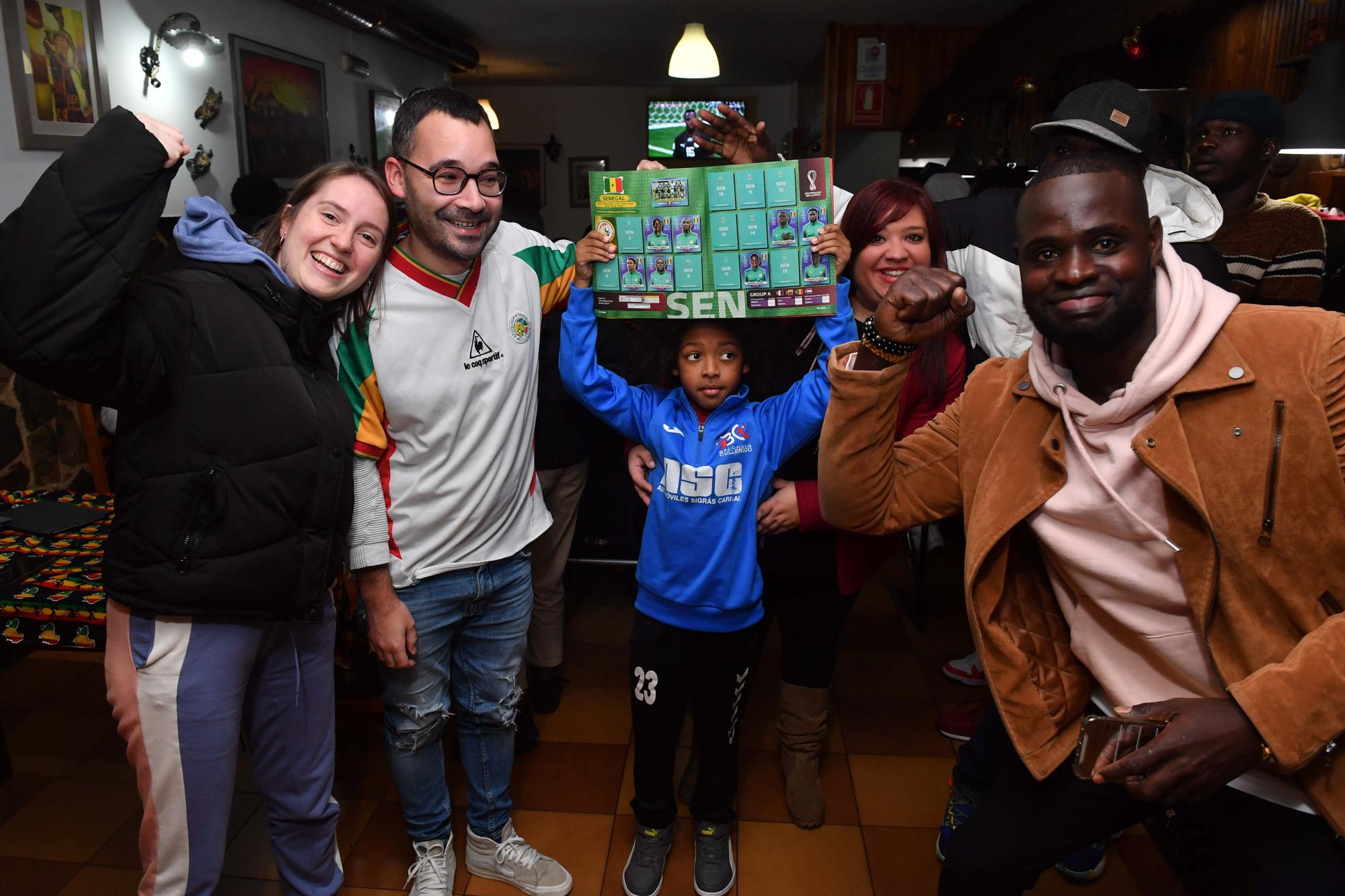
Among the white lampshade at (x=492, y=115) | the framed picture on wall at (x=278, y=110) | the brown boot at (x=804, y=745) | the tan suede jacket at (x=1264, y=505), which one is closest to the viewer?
the tan suede jacket at (x=1264, y=505)

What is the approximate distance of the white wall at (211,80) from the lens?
144 inches

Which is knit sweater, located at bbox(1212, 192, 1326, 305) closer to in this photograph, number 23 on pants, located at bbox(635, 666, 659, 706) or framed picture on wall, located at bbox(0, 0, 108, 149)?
number 23 on pants, located at bbox(635, 666, 659, 706)

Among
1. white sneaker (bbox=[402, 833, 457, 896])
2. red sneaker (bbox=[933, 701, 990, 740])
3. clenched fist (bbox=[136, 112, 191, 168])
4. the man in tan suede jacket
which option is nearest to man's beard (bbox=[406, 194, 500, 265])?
clenched fist (bbox=[136, 112, 191, 168])

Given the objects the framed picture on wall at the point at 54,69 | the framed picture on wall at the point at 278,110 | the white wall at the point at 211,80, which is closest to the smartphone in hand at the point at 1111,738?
the framed picture on wall at the point at 54,69

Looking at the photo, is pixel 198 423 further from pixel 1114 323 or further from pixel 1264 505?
pixel 1264 505

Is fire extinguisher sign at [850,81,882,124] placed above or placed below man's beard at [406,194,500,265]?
above

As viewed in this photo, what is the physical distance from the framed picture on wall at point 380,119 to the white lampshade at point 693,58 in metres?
2.53

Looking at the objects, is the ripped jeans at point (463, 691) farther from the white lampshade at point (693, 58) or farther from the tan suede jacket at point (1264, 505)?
the white lampshade at point (693, 58)

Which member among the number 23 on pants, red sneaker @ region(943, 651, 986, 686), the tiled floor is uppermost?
the number 23 on pants

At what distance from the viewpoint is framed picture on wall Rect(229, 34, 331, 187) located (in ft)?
17.5

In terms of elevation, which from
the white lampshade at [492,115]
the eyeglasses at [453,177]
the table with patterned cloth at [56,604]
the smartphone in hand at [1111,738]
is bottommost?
the table with patterned cloth at [56,604]

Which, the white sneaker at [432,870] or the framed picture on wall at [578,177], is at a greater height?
the framed picture on wall at [578,177]

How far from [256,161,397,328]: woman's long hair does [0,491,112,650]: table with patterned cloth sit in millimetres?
861

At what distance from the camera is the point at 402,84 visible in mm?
7930
